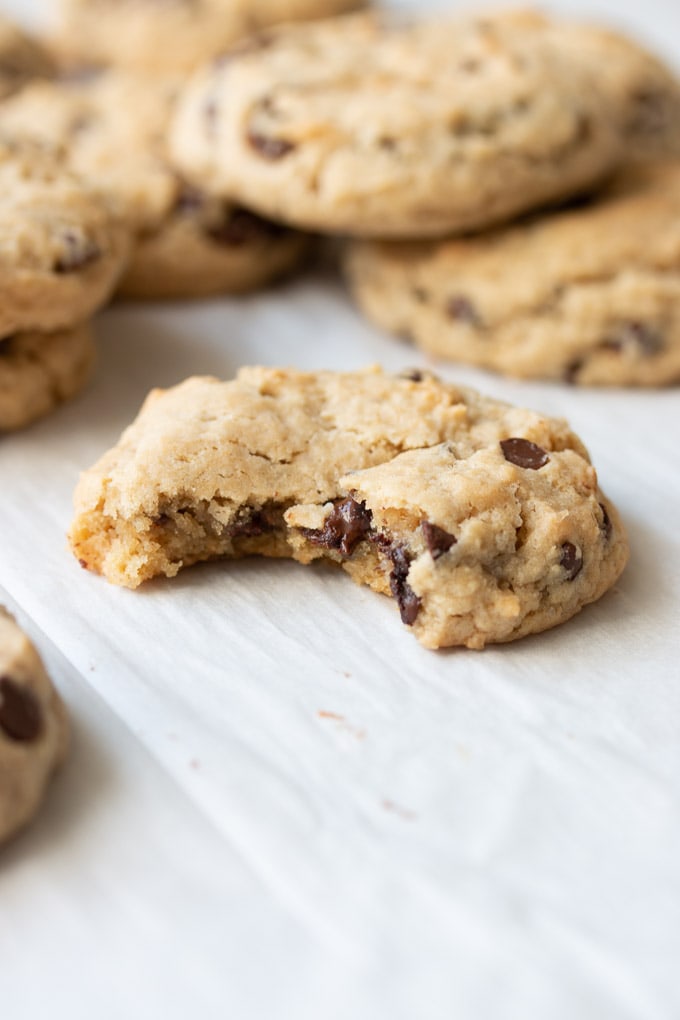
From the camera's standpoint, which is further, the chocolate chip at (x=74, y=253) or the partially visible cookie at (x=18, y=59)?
the partially visible cookie at (x=18, y=59)

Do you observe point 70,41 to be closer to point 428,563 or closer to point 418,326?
point 418,326

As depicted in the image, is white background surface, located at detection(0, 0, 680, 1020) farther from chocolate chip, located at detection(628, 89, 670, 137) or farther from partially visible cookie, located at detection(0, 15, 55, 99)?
partially visible cookie, located at detection(0, 15, 55, 99)

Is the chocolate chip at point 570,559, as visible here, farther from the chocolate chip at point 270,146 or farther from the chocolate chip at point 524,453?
the chocolate chip at point 270,146

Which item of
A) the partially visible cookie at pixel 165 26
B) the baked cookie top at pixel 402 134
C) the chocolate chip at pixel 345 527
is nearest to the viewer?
the chocolate chip at pixel 345 527

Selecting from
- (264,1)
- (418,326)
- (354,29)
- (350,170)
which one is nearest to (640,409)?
(418,326)

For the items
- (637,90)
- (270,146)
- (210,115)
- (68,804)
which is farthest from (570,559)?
(637,90)

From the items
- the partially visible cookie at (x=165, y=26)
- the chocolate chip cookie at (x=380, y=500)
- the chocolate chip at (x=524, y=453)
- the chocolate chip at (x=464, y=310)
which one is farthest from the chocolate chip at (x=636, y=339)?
the partially visible cookie at (x=165, y=26)
